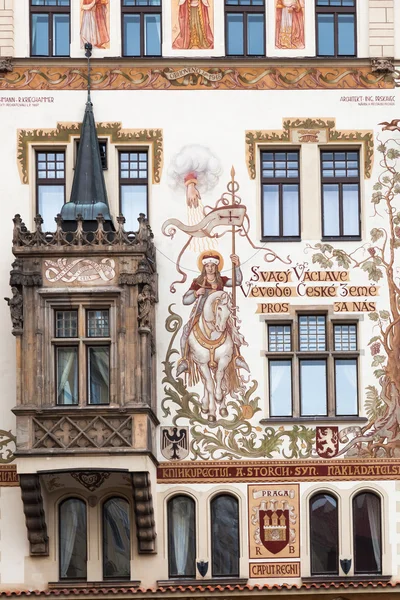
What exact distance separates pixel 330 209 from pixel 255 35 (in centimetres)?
406

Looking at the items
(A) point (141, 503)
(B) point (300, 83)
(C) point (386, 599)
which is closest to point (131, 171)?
(B) point (300, 83)

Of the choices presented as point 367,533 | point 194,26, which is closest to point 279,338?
point 367,533

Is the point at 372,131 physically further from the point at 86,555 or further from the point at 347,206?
the point at 86,555

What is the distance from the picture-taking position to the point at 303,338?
4891 centimetres

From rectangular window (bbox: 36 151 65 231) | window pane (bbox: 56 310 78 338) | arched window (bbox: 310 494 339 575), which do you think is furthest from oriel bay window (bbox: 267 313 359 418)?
rectangular window (bbox: 36 151 65 231)

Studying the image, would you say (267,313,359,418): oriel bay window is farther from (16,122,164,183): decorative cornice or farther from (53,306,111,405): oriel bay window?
(16,122,164,183): decorative cornice

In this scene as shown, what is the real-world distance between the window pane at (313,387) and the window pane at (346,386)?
29 cm

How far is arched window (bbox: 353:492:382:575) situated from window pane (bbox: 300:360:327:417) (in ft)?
6.54

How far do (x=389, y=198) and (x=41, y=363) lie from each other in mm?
8214

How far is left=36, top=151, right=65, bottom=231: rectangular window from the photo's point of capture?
49.3m

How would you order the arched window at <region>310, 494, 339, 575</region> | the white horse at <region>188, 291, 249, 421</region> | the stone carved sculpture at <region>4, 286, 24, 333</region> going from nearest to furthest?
the stone carved sculpture at <region>4, 286, 24, 333</region> < the arched window at <region>310, 494, 339, 575</region> < the white horse at <region>188, 291, 249, 421</region>

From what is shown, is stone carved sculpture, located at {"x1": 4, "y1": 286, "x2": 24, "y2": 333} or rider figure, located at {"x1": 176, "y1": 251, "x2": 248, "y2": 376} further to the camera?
rider figure, located at {"x1": 176, "y1": 251, "x2": 248, "y2": 376}

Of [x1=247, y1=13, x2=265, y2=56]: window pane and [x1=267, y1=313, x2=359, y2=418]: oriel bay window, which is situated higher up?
[x1=247, y1=13, x2=265, y2=56]: window pane

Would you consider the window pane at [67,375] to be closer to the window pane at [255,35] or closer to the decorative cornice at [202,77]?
the decorative cornice at [202,77]
